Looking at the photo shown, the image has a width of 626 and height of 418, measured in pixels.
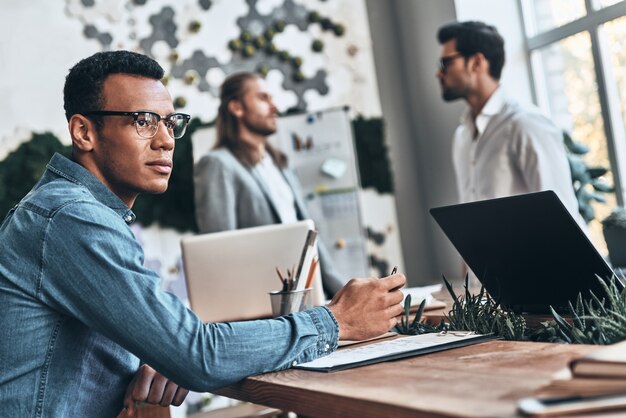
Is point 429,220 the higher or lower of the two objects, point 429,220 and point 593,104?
the lower

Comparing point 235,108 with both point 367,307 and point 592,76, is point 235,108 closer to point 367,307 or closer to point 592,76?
point 592,76

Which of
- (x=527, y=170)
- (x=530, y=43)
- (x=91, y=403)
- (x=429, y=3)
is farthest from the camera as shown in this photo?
(x=429, y=3)

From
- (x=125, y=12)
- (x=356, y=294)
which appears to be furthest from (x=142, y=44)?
(x=356, y=294)

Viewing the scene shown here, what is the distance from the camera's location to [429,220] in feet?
18.2

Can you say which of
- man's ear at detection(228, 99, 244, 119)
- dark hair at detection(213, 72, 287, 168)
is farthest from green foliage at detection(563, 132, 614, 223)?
man's ear at detection(228, 99, 244, 119)

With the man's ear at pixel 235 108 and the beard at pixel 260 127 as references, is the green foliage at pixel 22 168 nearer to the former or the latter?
the man's ear at pixel 235 108

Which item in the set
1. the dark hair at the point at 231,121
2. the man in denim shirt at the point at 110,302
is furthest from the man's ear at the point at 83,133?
the dark hair at the point at 231,121

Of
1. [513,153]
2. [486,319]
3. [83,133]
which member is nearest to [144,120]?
[83,133]

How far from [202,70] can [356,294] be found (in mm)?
3682

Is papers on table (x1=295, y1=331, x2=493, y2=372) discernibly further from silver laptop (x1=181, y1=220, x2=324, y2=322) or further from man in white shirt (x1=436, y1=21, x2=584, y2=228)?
man in white shirt (x1=436, y1=21, x2=584, y2=228)

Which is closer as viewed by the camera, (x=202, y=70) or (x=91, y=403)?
(x=91, y=403)

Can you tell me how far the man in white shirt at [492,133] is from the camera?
364 cm

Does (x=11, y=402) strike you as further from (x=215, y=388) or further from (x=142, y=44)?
(x=142, y=44)

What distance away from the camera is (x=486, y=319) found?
1.64m
